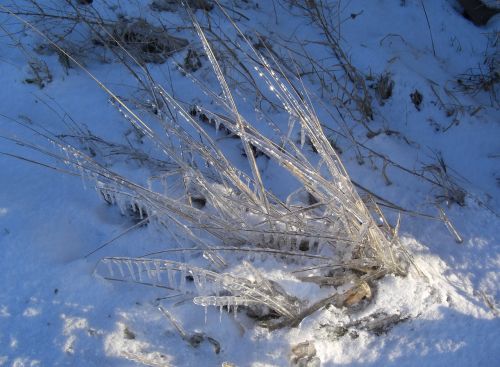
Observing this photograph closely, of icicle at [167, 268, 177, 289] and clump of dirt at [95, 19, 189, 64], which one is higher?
clump of dirt at [95, 19, 189, 64]

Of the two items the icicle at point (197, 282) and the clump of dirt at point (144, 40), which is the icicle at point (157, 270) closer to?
the icicle at point (197, 282)

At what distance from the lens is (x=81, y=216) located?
1.62m

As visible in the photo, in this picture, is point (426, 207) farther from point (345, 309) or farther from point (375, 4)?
point (375, 4)

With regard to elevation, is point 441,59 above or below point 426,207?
above

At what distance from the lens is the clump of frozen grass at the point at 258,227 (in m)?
1.28

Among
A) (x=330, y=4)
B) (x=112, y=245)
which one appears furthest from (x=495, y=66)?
(x=112, y=245)

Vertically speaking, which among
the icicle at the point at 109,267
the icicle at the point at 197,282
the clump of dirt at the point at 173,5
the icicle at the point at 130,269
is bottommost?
the icicle at the point at 109,267

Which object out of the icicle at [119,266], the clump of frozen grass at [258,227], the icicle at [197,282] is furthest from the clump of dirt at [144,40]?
the icicle at [197,282]

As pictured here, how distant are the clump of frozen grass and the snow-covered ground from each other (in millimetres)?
57

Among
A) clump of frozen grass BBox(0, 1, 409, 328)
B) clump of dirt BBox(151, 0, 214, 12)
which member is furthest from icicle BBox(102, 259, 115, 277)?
clump of dirt BBox(151, 0, 214, 12)

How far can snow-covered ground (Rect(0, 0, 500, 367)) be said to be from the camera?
4.23 feet

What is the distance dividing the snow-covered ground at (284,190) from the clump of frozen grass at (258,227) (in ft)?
0.19

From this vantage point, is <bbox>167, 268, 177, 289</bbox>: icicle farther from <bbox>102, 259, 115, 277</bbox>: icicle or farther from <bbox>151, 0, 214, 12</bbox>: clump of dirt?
<bbox>151, 0, 214, 12</bbox>: clump of dirt

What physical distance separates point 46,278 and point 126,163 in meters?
0.54
